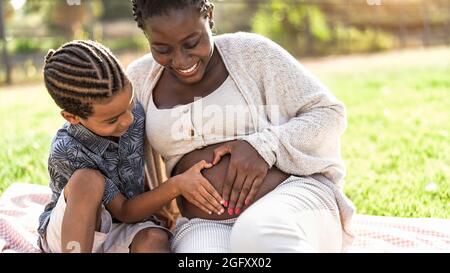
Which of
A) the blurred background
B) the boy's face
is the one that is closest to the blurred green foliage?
the blurred background

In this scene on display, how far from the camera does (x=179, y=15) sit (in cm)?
245

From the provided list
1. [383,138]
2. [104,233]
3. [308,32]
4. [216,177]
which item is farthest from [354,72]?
[104,233]

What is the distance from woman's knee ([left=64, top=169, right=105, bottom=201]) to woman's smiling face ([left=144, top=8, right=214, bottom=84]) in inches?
20.0

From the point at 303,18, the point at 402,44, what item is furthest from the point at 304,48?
the point at 402,44

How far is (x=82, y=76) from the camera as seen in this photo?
2322mm

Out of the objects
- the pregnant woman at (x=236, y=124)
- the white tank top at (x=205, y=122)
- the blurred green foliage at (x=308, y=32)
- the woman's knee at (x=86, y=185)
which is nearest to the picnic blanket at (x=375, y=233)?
the pregnant woman at (x=236, y=124)

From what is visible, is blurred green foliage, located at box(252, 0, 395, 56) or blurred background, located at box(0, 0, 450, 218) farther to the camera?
blurred green foliage, located at box(252, 0, 395, 56)

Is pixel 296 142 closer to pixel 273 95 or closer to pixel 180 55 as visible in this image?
pixel 273 95

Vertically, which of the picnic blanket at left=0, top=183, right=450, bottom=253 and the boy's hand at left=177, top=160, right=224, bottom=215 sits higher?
the boy's hand at left=177, top=160, right=224, bottom=215

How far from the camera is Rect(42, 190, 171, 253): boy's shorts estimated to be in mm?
2398

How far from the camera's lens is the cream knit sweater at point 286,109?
2.53 m

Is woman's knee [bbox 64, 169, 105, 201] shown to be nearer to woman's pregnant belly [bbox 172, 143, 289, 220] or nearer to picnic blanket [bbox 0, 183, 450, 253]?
woman's pregnant belly [bbox 172, 143, 289, 220]

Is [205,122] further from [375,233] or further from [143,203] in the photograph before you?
[375,233]

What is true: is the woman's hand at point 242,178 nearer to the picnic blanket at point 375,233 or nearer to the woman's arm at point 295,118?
the woman's arm at point 295,118
